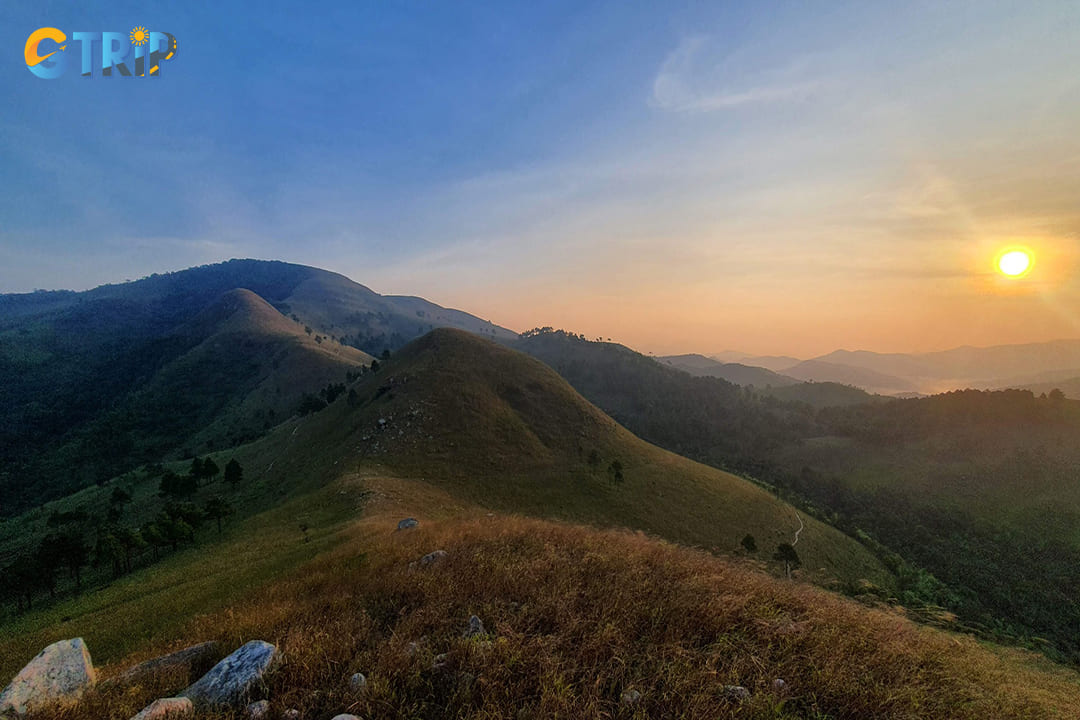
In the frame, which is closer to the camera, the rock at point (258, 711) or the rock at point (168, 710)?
the rock at point (168, 710)

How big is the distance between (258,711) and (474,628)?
11.0 feet

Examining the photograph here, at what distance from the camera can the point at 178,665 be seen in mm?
7164

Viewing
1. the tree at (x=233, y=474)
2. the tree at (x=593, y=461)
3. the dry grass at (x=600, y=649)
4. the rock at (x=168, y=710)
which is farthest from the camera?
the tree at (x=593, y=461)

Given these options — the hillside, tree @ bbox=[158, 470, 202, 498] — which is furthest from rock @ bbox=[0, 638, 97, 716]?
the hillside

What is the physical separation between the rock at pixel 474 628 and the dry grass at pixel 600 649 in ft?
0.87

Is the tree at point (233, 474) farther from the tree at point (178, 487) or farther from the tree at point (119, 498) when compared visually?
the tree at point (119, 498)

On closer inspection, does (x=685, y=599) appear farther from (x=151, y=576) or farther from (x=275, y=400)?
(x=275, y=400)

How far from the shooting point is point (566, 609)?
318 inches

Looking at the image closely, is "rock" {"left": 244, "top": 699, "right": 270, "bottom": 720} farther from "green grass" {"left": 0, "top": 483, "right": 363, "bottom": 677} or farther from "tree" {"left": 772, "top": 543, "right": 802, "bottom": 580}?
"tree" {"left": 772, "top": 543, "right": 802, "bottom": 580}

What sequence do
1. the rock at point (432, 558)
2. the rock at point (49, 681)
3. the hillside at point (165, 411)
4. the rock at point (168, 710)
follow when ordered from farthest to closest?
the hillside at point (165, 411) < the rock at point (432, 558) < the rock at point (49, 681) < the rock at point (168, 710)

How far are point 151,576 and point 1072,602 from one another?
107905 mm

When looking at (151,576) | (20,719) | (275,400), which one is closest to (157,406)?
(275,400)

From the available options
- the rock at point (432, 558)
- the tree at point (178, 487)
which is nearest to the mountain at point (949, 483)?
the rock at point (432, 558)

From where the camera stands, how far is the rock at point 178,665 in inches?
271
